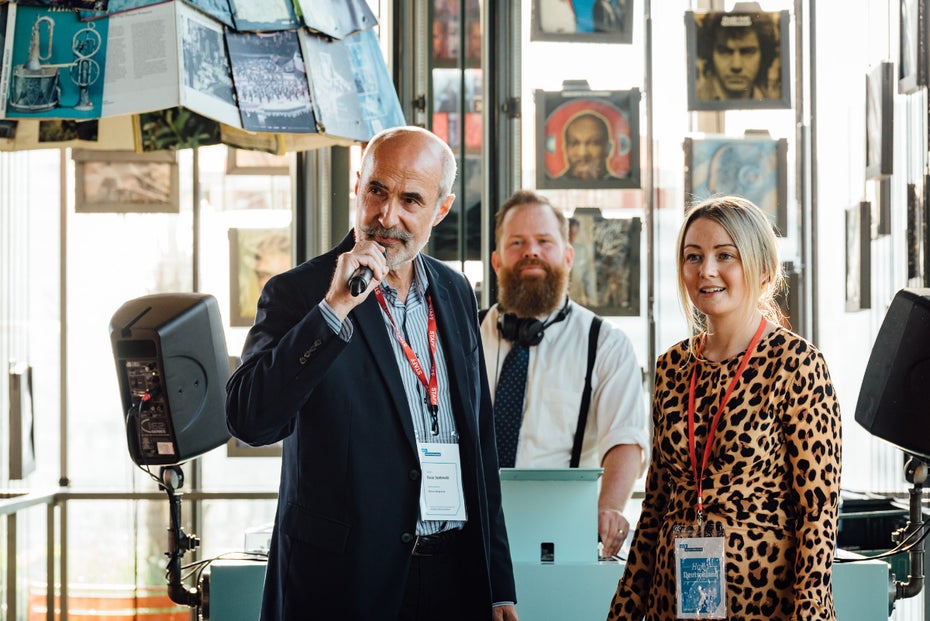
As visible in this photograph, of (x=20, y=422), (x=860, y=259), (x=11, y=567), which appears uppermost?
(x=860, y=259)

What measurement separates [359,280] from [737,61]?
3.32 m

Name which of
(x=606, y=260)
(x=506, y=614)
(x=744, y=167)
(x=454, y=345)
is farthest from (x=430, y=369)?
(x=744, y=167)

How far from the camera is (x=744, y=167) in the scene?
15.2ft

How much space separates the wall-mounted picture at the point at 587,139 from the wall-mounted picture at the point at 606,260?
158 mm

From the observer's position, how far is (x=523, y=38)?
15.4 feet

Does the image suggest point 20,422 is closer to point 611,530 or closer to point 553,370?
point 553,370

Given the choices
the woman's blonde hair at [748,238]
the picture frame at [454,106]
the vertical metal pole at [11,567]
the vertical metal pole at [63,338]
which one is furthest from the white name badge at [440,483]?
the vertical metal pole at [11,567]

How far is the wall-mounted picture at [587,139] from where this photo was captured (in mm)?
4648

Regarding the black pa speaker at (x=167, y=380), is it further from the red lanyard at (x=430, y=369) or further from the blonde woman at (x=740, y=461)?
the blonde woman at (x=740, y=461)

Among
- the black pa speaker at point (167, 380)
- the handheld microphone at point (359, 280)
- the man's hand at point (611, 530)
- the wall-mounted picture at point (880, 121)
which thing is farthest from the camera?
the wall-mounted picture at point (880, 121)

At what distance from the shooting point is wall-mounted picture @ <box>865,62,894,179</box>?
439 centimetres

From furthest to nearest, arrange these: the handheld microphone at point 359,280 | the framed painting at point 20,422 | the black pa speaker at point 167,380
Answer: the framed painting at point 20,422 < the black pa speaker at point 167,380 < the handheld microphone at point 359,280

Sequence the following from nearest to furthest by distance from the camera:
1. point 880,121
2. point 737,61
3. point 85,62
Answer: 1. point 85,62
2. point 880,121
3. point 737,61

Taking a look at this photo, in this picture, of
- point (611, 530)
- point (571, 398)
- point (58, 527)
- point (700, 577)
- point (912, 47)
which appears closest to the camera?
point (700, 577)
